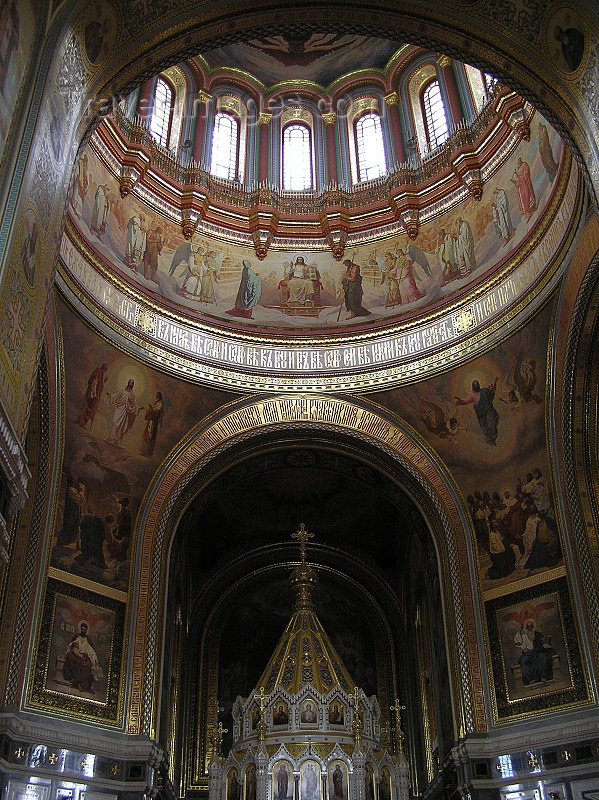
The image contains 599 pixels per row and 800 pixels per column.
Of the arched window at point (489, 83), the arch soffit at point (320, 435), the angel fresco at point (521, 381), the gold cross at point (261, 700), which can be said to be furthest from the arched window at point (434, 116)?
the gold cross at point (261, 700)

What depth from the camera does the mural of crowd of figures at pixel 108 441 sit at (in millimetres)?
15039

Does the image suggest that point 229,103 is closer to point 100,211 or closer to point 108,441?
point 100,211

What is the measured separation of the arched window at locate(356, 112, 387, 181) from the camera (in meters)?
19.6

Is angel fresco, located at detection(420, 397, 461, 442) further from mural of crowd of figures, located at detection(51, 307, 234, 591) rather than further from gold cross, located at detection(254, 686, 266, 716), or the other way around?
gold cross, located at detection(254, 686, 266, 716)

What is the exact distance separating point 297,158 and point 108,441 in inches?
351

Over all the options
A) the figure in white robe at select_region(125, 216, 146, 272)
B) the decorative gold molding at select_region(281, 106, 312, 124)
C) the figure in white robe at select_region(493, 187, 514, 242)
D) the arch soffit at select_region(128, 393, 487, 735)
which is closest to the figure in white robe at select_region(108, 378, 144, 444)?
the arch soffit at select_region(128, 393, 487, 735)

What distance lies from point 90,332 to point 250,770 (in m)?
8.24

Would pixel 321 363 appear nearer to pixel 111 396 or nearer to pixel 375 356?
pixel 375 356


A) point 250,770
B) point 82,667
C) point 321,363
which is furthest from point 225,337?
point 250,770

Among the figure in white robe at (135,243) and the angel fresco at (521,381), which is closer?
the angel fresco at (521,381)

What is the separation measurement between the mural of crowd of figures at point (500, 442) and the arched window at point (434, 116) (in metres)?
5.82

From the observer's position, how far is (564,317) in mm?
14695

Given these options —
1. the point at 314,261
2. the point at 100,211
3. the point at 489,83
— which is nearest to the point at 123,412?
the point at 100,211

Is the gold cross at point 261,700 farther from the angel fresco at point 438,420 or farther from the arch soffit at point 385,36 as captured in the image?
the arch soffit at point 385,36
